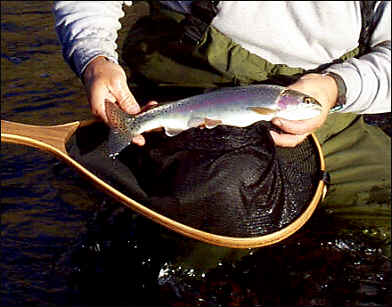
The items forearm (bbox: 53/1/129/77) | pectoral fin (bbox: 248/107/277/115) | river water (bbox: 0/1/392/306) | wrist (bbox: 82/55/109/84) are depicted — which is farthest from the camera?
river water (bbox: 0/1/392/306)

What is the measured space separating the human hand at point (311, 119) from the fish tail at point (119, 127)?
0.52m

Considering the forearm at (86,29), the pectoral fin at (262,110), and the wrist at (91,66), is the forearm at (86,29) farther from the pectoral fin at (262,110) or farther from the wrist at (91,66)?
the pectoral fin at (262,110)

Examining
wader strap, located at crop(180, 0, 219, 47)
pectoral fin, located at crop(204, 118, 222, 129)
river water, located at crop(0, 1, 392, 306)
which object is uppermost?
wader strap, located at crop(180, 0, 219, 47)

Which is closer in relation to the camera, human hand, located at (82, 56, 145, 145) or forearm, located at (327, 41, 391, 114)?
human hand, located at (82, 56, 145, 145)

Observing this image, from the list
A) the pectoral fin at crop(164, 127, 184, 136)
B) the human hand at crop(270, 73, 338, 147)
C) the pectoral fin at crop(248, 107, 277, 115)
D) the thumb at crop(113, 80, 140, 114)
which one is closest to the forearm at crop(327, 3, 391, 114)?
the human hand at crop(270, 73, 338, 147)

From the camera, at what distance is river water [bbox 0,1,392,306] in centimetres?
268

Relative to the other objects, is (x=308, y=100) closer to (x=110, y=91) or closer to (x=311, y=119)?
(x=311, y=119)

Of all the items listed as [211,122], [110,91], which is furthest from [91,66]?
[211,122]

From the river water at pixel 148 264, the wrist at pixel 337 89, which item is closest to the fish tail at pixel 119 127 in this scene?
the river water at pixel 148 264

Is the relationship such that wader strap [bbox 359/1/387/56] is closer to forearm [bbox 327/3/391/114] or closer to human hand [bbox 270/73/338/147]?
forearm [bbox 327/3/391/114]

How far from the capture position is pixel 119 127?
2.23 meters

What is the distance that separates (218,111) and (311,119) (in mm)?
354

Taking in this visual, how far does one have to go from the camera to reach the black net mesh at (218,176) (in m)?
2.31

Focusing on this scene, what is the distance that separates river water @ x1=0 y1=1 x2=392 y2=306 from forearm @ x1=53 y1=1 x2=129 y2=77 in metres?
0.83
